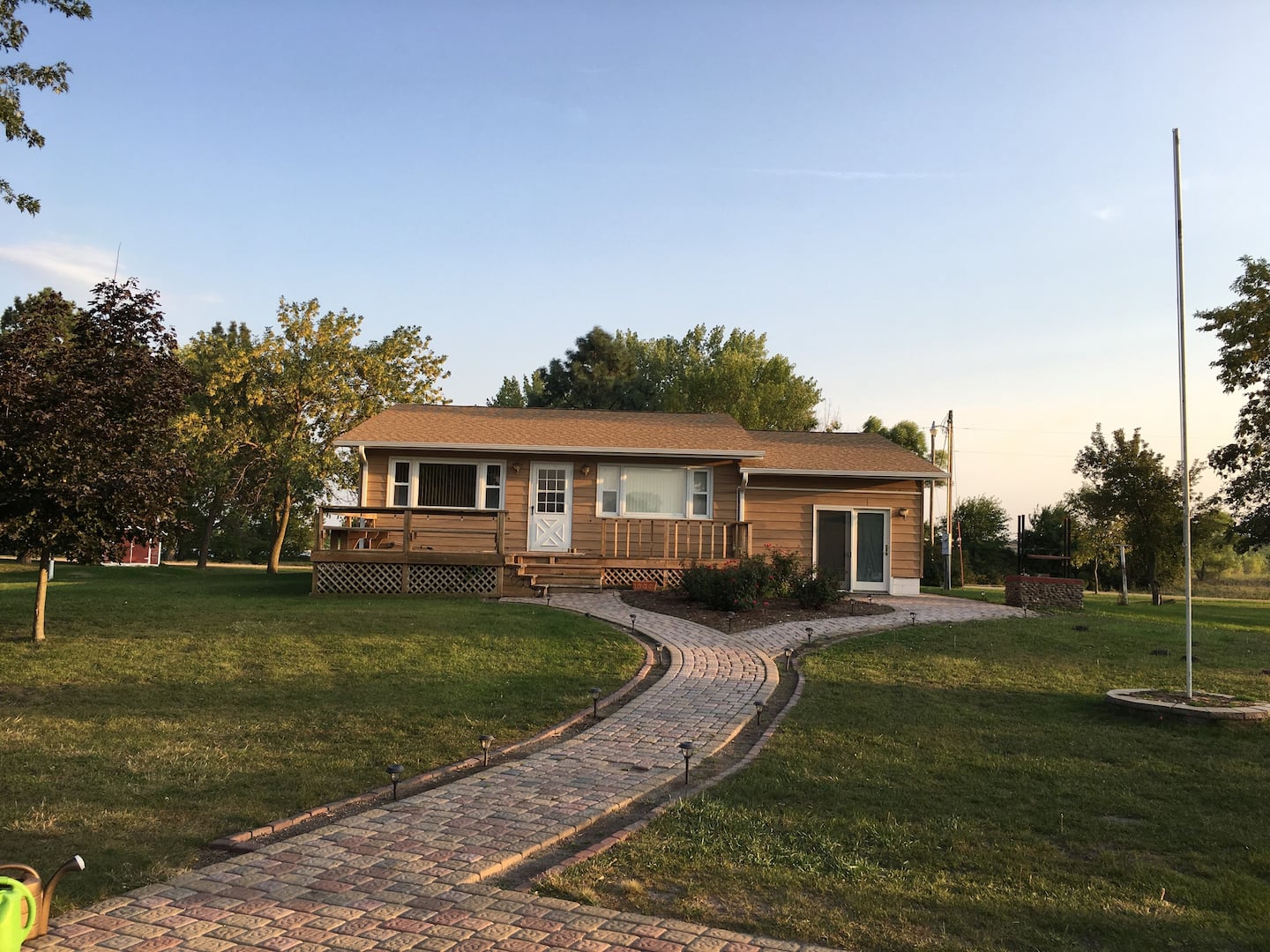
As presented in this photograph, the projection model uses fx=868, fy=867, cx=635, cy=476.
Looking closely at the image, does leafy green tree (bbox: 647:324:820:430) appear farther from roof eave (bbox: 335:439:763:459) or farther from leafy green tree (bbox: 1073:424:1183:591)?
roof eave (bbox: 335:439:763:459)

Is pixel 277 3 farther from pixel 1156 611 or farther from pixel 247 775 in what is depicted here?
pixel 1156 611

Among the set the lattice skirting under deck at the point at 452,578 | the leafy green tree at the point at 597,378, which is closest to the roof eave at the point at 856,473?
the lattice skirting under deck at the point at 452,578

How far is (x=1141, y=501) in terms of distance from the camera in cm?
2389

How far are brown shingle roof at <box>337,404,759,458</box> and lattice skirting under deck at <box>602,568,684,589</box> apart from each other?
8.45 feet

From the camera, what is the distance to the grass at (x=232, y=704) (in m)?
5.09

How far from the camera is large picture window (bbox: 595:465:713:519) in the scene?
1964 cm

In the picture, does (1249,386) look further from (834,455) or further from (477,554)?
(477,554)

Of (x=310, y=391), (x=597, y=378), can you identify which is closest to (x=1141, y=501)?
(x=310, y=391)

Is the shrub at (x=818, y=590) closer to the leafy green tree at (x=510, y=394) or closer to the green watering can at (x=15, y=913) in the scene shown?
the green watering can at (x=15, y=913)

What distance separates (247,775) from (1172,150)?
10166mm

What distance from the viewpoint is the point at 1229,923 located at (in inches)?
157

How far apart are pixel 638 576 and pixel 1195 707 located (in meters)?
11.9

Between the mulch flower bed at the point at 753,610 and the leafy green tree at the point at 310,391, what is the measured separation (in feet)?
51.9

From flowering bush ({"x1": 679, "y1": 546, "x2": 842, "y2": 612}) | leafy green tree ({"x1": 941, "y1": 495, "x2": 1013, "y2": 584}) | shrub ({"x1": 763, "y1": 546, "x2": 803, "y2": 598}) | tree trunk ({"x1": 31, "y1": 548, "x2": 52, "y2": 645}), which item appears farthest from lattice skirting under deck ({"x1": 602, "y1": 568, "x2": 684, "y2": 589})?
leafy green tree ({"x1": 941, "y1": 495, "x2": 1013, "y2": 584})
